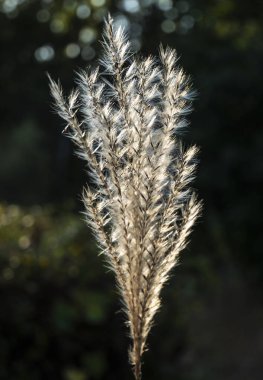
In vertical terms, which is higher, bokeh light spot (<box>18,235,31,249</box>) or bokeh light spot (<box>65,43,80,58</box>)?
bokeh light spot (<box>65,43,80,58</box>)

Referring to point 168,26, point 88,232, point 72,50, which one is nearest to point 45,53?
point 72,50

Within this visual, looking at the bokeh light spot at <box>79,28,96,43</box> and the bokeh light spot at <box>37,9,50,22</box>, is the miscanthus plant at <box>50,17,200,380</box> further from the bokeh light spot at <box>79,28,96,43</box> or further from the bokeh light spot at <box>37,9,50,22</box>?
the bokeh light spot at <box>37,9,50,22</box>

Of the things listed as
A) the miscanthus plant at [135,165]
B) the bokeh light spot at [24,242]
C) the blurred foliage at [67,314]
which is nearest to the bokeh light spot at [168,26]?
the blurred foliage at [67,314]

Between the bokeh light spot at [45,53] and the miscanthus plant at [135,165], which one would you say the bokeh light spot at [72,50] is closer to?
the bokeh light spot at [45,53]

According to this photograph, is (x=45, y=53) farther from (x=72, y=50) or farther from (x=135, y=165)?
(x=135, y=165)

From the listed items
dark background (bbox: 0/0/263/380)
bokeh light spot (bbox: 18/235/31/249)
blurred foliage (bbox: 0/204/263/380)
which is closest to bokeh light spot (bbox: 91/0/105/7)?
dark background (bbox: 0/0/263/380)

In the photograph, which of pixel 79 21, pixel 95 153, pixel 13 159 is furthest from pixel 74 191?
pixel 95 153
